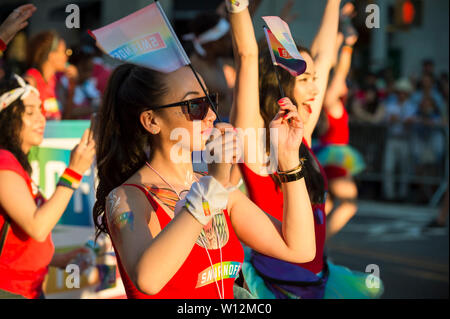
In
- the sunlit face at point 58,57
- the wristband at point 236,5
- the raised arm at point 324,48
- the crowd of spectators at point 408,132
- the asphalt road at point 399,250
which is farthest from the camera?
the crowd of spectators at point 408,132

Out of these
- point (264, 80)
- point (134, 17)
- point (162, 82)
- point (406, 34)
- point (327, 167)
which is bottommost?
point (406, 34)

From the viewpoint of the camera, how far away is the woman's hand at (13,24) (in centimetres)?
316

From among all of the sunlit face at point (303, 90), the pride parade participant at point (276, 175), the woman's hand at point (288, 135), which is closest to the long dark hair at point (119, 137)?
the woman's hand at point (288, 135)

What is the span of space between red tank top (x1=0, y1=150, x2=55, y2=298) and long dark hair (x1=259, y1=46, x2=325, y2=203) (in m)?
1.18

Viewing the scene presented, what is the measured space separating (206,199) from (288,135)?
540 millimetres

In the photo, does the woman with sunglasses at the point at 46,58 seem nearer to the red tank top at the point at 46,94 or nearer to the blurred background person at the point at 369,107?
the red tank top at the point at 46,94

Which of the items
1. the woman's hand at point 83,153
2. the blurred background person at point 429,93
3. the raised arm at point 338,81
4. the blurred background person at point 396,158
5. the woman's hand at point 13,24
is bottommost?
the blurred background person at point 396,158

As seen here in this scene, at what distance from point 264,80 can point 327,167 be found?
132 inches

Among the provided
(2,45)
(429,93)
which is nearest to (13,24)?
(2,45)

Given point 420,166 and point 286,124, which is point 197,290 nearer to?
point 286,124

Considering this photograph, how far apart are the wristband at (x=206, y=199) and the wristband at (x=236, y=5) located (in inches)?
43.1

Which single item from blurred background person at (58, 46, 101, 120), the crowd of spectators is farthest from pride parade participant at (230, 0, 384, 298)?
the crowd of spectators
